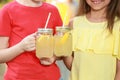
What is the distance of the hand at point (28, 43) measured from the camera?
146cm

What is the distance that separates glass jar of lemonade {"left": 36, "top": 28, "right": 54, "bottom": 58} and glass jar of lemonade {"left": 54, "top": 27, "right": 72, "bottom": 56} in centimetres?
3

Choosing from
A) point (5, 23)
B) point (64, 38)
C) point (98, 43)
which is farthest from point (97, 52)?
point (5, 23)

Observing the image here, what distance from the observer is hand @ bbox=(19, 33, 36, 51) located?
146cm

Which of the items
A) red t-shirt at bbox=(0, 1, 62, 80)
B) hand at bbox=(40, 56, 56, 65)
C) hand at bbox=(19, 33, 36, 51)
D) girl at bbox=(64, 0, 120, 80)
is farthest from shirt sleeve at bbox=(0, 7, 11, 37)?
girl at bbox=(64, 0, 120, 80)

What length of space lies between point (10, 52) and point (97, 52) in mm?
434

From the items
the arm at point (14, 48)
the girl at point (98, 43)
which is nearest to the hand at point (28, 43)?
the arm at point (14, 48)

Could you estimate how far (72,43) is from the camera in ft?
5.20

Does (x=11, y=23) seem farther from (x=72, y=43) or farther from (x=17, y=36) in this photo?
(x=72, y=43)

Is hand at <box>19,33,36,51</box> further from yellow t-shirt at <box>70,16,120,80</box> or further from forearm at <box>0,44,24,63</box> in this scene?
yellow t-shirt at <box>70,16,120,80</box>

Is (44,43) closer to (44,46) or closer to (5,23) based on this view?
(44,46)

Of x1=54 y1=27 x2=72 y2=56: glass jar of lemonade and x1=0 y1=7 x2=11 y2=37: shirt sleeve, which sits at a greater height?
x1=0 y1=7 x2=11 y2=37: shirt sleeve

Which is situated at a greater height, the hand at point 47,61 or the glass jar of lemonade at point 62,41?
the glass jar of lemonade at point 62,41

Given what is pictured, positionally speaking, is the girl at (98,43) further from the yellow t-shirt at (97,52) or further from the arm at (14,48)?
the arm at (14,48)

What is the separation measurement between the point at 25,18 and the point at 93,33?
13.9 inches
